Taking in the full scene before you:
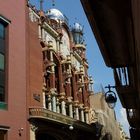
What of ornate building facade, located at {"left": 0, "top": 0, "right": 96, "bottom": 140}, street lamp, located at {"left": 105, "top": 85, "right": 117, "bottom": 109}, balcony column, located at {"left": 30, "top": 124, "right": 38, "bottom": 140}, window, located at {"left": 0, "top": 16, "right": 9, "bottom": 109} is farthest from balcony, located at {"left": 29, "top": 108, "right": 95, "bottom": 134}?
street lamp, located at {"left": 105, "top": 85, "right": 117, "bottom": 109}

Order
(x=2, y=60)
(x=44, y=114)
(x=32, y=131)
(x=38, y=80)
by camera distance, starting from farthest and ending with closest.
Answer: (x=38, y=80) < (x=44, y=114) < (x=32, y=131) < (x=2, y=60)

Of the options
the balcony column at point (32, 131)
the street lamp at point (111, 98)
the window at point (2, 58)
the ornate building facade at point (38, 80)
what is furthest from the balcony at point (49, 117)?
the street lamp at point (111, 98)

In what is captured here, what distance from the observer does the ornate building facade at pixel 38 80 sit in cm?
2505

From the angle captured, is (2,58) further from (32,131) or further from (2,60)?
(32,131)

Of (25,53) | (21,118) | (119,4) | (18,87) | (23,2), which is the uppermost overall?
(23,2)

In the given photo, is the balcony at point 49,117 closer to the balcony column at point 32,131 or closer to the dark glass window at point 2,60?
the balcony column at point 32,131

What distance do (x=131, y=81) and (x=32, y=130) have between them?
13381 millimetres

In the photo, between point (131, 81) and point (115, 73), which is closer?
point (115, 73)

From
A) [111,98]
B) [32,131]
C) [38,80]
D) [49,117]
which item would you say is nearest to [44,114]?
[49,117]

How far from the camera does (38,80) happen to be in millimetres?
28859

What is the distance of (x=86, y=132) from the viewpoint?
37.0 m

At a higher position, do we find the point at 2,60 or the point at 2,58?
the point at 2,58

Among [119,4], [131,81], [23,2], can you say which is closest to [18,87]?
[23,2]

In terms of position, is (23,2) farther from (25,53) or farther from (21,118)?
(21,118)
